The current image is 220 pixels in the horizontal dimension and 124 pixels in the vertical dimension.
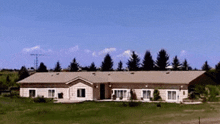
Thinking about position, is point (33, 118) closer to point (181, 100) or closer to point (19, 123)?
point (19, 123)

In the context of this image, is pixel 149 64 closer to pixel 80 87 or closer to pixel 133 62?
pixel 133 62

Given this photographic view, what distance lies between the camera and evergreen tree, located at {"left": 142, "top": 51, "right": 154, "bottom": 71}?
8934cm

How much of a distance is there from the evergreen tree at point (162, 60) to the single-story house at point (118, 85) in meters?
38.6

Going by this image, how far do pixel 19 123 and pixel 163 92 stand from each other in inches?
919

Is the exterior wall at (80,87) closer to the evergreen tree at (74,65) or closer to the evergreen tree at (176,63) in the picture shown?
the evergreen tree at (176,63)

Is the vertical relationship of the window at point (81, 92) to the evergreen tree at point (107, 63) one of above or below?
below

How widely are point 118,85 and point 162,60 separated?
44459 millimetres

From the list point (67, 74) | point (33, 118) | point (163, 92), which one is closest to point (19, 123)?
point (33, 118)

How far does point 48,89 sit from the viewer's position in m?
52.0

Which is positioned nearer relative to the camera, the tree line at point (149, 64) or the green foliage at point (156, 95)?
the green foliage at point (156, 95)

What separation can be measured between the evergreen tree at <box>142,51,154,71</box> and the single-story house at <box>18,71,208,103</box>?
1462 inches

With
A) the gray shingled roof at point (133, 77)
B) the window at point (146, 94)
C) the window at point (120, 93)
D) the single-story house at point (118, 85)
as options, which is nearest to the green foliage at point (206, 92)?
the single-story house at point (118, 85)

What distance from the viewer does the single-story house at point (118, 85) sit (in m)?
43.8

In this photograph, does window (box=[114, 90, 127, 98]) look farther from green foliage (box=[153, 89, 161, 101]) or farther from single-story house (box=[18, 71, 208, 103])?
green foliage (box=[153, 89, 161, 101])
